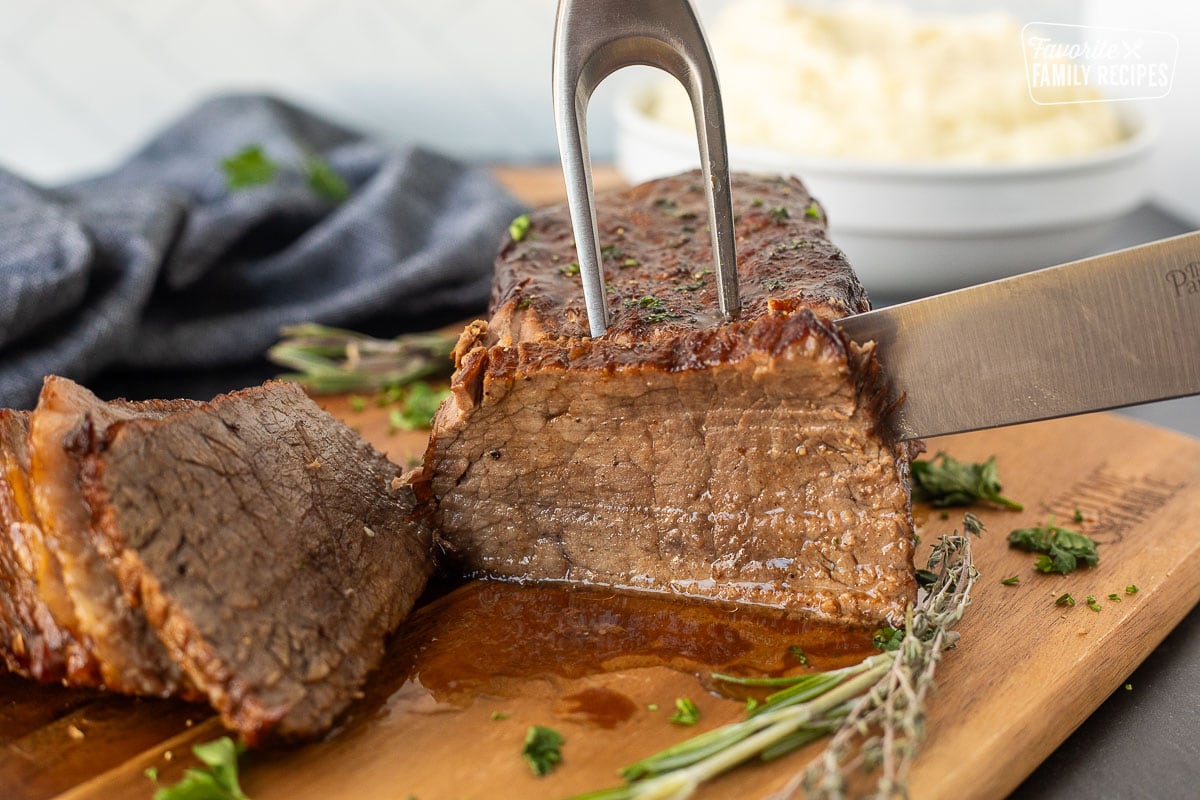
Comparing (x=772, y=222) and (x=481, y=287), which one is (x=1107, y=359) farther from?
(x=481, y=287)

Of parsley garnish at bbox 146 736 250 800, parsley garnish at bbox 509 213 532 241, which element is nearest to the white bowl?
parsley garnish at bbox 509 213 532 241

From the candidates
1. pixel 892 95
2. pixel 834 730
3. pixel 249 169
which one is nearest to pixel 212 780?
pixel 834 730

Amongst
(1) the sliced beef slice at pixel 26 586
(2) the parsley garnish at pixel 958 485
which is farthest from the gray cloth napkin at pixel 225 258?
(2) the parsley garnish at pixel 958 485

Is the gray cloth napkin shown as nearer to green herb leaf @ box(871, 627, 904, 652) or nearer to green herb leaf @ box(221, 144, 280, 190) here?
green herb leaf @ box(221, 144, 280, 190)

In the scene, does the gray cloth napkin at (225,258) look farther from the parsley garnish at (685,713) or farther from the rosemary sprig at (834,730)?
the rosemary sprig at (834,730)

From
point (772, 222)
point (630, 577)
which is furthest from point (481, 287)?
point (630, 577)

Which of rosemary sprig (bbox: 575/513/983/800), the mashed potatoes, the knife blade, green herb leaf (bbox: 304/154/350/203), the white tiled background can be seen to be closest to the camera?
rosemary sprig (bbox: 575/513/983/800)

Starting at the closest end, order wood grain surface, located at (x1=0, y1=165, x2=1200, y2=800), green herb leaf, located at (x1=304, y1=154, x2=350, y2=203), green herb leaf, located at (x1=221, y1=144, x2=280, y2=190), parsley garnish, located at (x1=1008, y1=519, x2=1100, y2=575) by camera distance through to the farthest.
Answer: wood grain surface, located at (x1=0, y1=165, x2=1200, y2=800) < parsley garnish, located at (x1=1008, y1=519, x2=1100, y2=575) < green herb leaf, located at (x1=221, y1=144, x2=280, y2=190) < green herb leaf, located at (x1=304, y1=154, x2=350, y2=203)

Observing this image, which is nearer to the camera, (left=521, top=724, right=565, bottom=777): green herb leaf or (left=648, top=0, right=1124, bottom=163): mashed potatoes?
(left=521, top=724, right=565, bottom=777): green herb leaf

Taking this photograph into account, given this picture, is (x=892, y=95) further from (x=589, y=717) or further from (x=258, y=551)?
(x=258, y=551)
